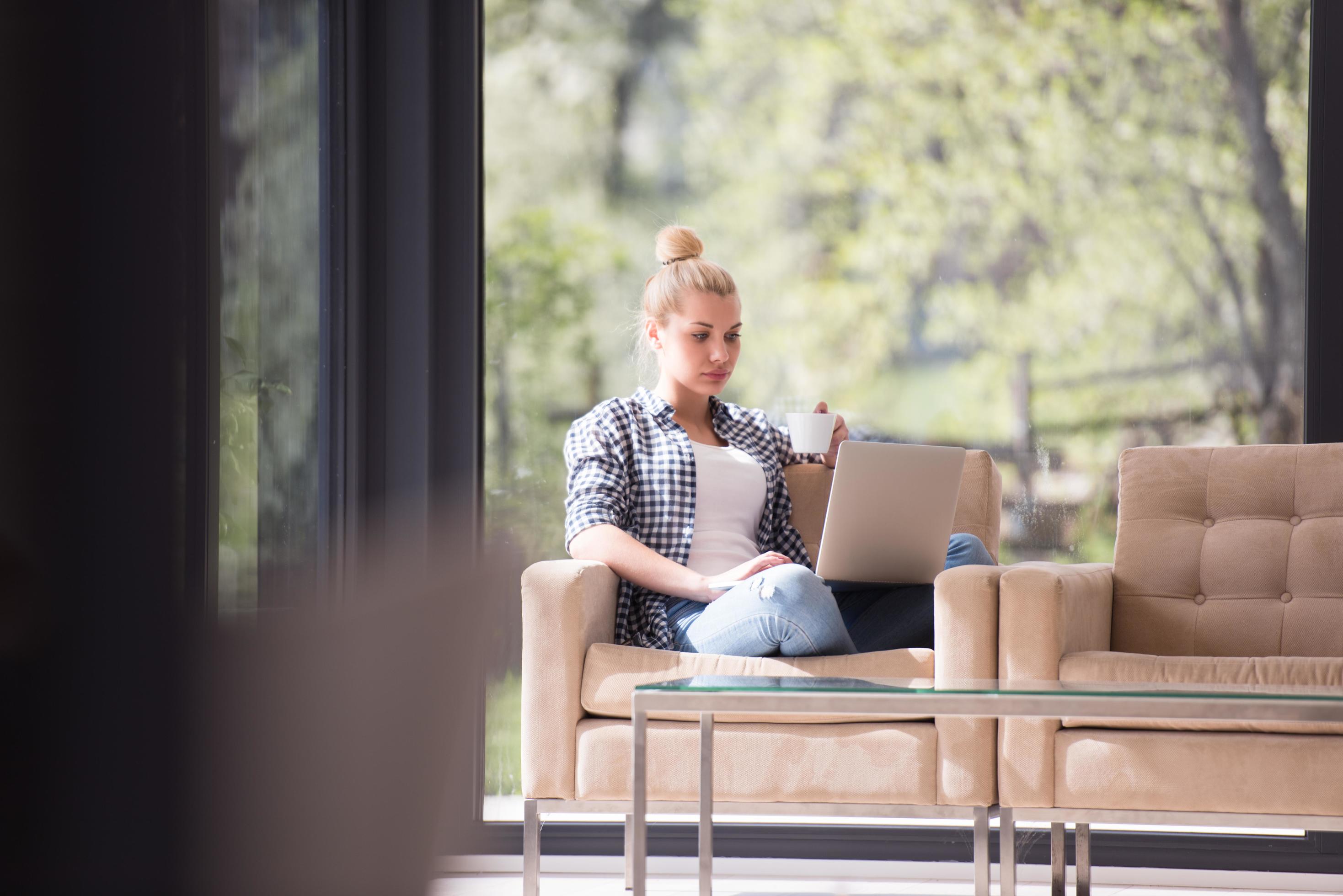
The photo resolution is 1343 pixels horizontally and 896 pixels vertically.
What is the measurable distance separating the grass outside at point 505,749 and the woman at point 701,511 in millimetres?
686

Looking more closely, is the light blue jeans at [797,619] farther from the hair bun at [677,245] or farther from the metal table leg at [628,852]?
the hair bun at [677,245]

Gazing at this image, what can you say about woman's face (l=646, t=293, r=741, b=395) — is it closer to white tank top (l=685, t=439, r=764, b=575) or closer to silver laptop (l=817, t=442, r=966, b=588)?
white tank top (l=685, t=439, r=764, b=575)

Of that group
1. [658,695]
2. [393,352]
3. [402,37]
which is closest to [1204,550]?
[658,695]

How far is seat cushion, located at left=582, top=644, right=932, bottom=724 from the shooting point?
7.05ft

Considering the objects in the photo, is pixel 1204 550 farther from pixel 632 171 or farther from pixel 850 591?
pixel 632 171

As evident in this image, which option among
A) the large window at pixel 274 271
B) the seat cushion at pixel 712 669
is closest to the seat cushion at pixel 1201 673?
the seat cushion at pixel 712 669

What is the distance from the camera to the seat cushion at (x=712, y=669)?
2148 mm

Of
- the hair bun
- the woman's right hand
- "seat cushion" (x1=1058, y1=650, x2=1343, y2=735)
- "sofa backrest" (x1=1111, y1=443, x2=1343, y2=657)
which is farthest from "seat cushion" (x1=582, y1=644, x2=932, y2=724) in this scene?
the hair bun

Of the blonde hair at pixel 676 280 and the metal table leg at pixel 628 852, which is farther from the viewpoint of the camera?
the blonde hair at pixel 676 280

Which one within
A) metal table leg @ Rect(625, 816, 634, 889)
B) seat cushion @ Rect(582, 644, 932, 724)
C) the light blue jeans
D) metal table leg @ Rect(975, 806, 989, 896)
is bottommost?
metal table leg @ Rect(625, 816, 634, 889)

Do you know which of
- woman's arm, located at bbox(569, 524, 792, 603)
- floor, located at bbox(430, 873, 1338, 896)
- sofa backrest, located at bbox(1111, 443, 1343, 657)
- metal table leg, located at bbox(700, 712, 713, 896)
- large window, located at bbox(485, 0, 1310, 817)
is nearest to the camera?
metal table leg, located at bbox(700, 712, 713, 896)

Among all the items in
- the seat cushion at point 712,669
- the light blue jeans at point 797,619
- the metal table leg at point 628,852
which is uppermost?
the light blue jeans at point 797,619

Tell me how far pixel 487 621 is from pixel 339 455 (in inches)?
107

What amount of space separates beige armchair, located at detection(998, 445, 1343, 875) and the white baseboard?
0.52 meters
